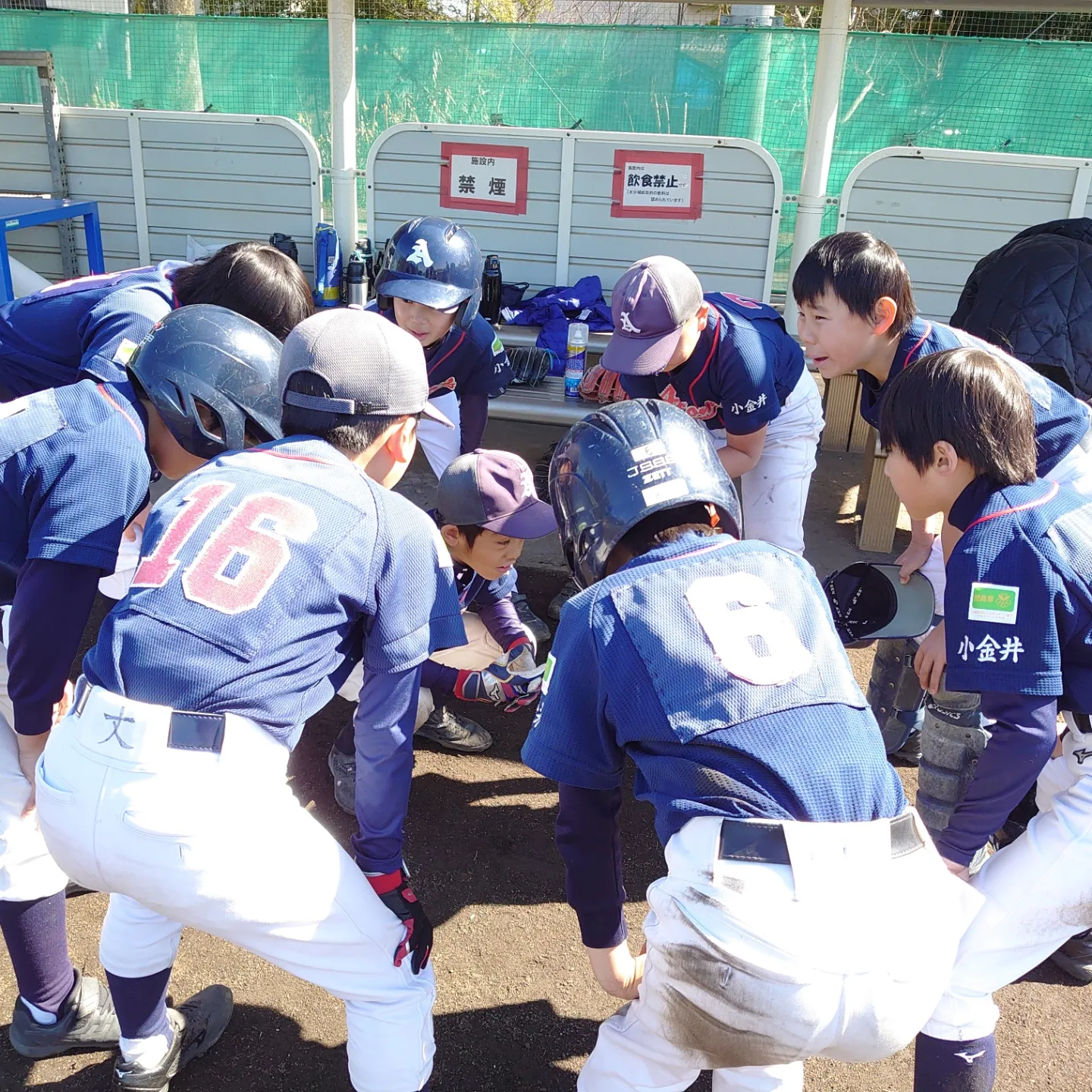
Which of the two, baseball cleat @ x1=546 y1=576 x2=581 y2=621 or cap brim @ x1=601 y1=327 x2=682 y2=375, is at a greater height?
cap brim @ x1=601 y1=327 x2=682 y2=375

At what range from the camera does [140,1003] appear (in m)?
2.10

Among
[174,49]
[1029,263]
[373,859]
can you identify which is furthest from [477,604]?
[174,49]

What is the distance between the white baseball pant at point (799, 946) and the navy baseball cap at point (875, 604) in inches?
52.0

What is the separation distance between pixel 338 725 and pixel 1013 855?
240 cm

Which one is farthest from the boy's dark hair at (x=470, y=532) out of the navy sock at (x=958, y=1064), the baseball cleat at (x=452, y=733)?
the navy sock at (x=958, y=1064)

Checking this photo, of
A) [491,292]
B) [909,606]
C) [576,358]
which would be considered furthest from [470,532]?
[491,292]

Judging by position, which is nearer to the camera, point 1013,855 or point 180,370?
point 1013,855

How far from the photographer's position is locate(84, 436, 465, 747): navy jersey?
5.59 feet

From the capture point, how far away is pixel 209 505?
5.91 ft

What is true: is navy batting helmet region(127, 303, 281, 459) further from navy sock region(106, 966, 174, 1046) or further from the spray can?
the spray can

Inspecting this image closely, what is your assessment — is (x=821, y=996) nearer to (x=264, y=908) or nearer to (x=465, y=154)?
(x=264, y=908)

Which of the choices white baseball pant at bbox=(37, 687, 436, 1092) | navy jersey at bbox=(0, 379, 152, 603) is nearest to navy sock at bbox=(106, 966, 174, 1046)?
white baseball pant at bbox=(37, 687, 436, 1092)

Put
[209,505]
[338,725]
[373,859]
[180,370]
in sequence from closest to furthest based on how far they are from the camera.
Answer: [209,505]
[373,859]
[180,370]
[338,725]

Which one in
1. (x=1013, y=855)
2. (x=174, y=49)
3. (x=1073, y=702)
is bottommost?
(x=1013, y=855)
